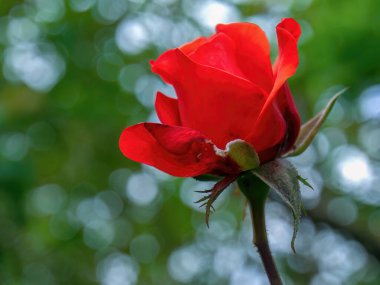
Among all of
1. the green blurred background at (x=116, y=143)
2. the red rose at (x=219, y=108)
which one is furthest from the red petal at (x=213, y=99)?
the green blurred background at (x=116, y=143)

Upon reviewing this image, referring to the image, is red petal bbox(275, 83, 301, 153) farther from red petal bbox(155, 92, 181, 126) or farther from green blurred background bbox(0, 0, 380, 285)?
green blurred background bbox(0, 0, 380, 285)

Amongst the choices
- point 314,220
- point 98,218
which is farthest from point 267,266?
point 98,218

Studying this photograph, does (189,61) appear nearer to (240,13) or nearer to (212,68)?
(212,68)

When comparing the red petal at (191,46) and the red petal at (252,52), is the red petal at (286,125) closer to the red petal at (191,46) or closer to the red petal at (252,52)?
the red petal at (252,52)

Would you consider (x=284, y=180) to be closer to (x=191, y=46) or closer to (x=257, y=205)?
(x=257, y=205)

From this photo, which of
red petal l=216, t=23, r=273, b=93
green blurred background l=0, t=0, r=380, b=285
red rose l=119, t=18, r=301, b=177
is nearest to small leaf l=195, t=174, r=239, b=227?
red rose l=119, t=18, r=301, b=177

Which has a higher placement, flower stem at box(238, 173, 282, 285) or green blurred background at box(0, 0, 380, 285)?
flower stem at box(238, 173, 282, 285)
